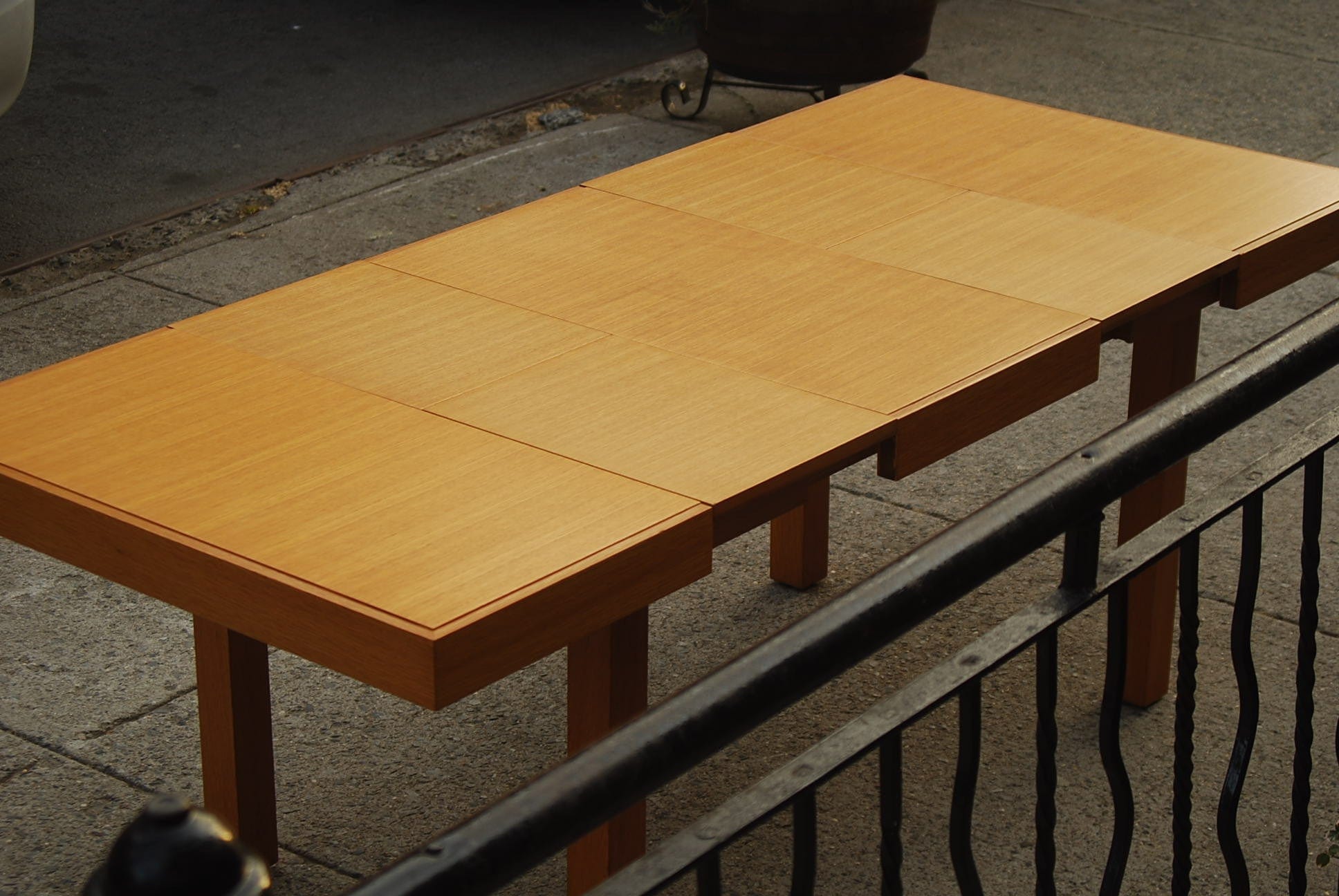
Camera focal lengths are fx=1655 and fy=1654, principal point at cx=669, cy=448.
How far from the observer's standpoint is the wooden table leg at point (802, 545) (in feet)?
12.2

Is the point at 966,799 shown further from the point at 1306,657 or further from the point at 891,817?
the point at 1306,657

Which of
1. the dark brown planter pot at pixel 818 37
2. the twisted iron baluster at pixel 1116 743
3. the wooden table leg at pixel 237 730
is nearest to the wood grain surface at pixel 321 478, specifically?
the wooden table leg at pixel 237 730

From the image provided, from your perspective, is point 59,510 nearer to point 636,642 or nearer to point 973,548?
point 636,642

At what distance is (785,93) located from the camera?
24.8 feet

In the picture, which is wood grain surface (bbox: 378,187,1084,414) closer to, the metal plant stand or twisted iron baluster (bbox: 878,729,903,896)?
twisted iron baluster (bbox: 878,729,903,896)

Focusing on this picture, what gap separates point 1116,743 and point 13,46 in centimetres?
505

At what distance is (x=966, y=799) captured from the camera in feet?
4.90

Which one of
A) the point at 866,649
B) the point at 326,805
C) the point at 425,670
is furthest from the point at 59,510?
the point at 866,649

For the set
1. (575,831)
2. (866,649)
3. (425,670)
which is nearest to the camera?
(575,831)

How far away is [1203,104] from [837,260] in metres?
4.93

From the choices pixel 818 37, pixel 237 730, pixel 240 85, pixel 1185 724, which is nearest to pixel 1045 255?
pixel 1185 724

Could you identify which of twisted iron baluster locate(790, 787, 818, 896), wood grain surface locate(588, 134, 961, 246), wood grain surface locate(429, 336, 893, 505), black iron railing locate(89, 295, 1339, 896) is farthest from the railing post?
wood grain surface locate(588, 134, 961, 246)

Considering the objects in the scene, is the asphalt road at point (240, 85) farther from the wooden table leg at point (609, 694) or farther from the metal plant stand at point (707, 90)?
the wooden table leg at point (609, 694)

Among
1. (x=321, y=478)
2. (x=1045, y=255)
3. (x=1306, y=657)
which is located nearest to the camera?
(x=1306, y=657)
